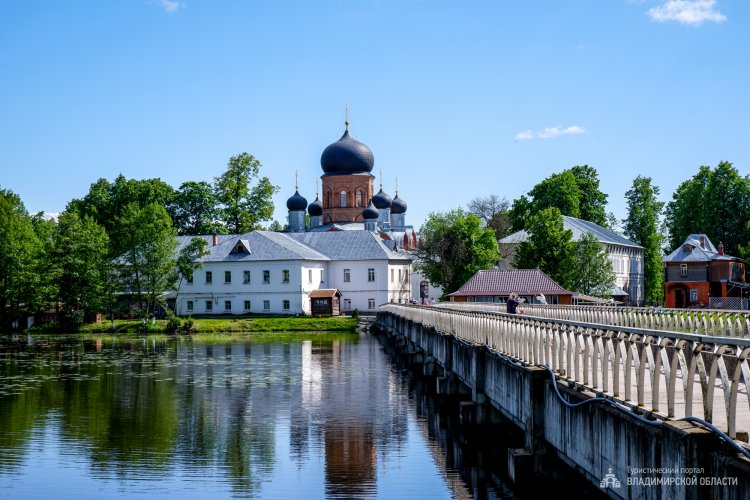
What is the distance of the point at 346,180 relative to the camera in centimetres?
11325

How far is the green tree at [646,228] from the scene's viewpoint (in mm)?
102625

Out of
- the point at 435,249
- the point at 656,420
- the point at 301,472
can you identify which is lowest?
the point at 301,472

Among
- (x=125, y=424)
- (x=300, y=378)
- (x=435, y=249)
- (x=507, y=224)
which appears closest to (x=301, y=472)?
(x=125, y=424)

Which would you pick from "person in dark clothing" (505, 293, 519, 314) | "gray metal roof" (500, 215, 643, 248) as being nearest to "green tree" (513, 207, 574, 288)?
"gray metal roof" (500, 215, 643, 248)

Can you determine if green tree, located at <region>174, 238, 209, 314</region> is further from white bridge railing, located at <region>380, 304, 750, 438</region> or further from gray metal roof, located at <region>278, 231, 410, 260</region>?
white bridge railing, located at <region>380, 304, 750, 438</region>

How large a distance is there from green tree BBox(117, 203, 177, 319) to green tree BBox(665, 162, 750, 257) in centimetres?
5450

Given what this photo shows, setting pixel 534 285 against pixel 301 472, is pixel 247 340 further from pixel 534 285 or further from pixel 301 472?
pixel 301 472

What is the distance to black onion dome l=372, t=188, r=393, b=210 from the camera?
388ft

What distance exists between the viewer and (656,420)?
10430 mm

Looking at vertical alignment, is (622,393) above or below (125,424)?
above

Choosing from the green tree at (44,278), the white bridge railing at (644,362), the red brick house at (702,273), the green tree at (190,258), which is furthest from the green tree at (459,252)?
the white bridge railing at (644,362)

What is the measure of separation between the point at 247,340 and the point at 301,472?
4738cm

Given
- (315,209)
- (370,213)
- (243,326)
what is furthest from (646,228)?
Result: (243,326)

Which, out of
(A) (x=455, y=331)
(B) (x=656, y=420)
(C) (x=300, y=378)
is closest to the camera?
(B) (x=656, y=420)
